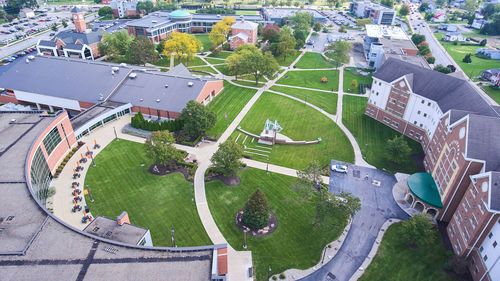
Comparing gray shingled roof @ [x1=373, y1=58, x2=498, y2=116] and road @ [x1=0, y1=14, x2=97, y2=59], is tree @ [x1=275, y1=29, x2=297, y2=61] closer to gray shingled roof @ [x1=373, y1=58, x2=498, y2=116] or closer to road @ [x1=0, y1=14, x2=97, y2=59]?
gray shingled roof @ [x1=373, y1=58, x2=498, y2=116]

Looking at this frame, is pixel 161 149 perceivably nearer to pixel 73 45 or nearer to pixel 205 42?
pixel 73 45

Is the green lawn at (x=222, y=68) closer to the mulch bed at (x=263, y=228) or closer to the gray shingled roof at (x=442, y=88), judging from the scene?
the gray shingled roof at (x=442, y=88)

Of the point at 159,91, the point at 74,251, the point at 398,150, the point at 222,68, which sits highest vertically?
the point at 159,91

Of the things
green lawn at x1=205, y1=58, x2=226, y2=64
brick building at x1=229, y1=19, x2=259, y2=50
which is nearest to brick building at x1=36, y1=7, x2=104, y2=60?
green lawn at x1=205, y1=58, x2=226, y2=64

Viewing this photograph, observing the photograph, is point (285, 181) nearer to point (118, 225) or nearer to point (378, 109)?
point (118, 225)

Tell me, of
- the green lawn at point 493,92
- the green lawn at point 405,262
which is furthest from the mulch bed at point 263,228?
the green lawn at point 493,92

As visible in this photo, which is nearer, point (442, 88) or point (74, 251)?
point (74, 251)

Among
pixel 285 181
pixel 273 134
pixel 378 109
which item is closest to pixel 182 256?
pixel 285 181

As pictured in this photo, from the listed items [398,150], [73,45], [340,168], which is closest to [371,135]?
[398,150]
